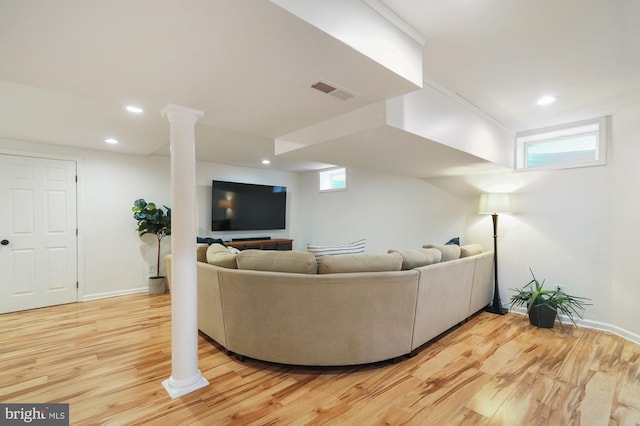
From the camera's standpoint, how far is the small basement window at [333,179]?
20.0 ft

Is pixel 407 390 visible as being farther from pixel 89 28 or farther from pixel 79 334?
pixel 79 334

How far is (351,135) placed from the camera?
2.36 m

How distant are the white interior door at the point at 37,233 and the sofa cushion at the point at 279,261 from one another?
3.43 m

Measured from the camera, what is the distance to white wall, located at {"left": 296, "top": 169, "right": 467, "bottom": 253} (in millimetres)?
4566

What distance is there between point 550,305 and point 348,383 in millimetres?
2741

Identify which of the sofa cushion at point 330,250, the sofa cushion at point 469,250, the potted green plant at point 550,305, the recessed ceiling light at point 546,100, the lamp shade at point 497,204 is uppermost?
the recessed ceiling light at point 546,100

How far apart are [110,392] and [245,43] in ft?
8.31

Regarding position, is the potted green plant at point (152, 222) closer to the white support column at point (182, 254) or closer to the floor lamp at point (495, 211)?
the white support column at point (182, 254)

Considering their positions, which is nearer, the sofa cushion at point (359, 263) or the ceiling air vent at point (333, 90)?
the ceiling air vent at point (333, 90)

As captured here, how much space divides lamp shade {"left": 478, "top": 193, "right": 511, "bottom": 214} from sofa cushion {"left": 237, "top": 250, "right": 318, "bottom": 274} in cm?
272

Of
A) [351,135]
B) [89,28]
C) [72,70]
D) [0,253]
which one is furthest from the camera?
[0,253]

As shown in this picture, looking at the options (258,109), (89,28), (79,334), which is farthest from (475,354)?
(79,334)

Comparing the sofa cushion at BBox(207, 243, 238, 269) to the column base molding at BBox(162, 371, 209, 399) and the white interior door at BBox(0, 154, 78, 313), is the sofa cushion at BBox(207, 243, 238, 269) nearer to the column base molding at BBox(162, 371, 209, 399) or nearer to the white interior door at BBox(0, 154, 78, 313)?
the column base molding at BBox(162, 371, 209, 399)

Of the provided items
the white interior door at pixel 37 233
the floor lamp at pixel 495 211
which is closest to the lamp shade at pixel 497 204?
the floor lamp at pixel 495 211
